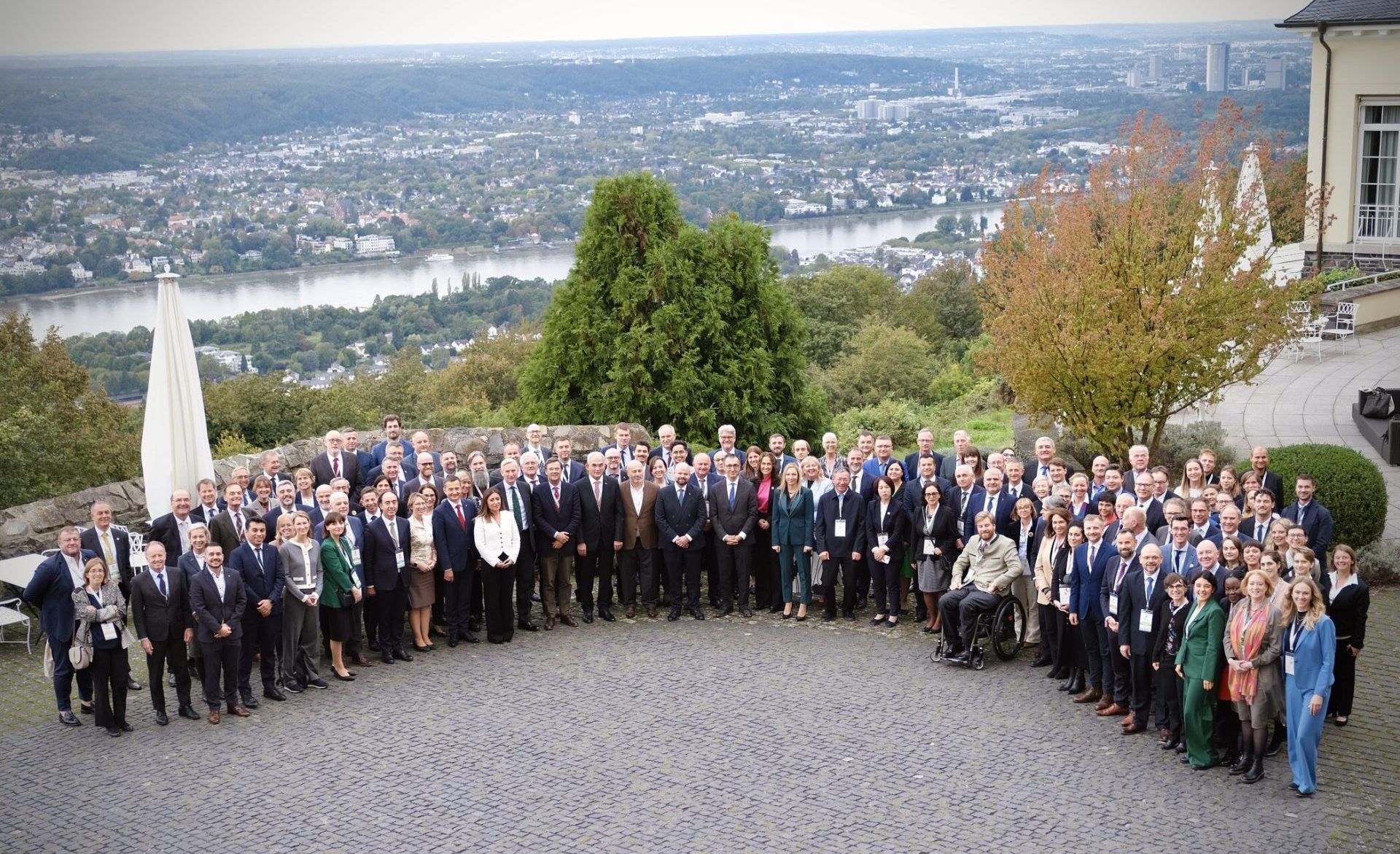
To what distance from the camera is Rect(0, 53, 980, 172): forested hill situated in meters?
100

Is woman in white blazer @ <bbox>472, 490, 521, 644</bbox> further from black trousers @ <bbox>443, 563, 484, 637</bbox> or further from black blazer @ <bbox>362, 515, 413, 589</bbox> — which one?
black blazer @ <bbox>362, 515, 413, 589</bbox>

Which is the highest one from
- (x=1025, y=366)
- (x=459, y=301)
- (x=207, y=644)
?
(x=1025, y=366)

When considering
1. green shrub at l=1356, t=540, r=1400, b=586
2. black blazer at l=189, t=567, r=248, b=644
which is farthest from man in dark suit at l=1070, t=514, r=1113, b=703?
black blazer at l=189, t=567, r=248, b=644

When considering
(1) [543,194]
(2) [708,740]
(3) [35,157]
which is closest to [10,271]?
(3) [35,157]

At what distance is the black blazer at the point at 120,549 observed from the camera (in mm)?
11617

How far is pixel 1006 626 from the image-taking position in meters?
12.4

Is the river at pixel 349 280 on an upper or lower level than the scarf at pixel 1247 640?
lower

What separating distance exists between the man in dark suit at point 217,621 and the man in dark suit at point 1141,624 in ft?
23.0

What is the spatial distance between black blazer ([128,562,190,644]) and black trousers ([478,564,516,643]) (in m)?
2.91

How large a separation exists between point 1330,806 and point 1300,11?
24432 millimetres

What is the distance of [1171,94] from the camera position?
107 metres

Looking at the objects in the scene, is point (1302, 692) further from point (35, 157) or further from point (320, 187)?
point (320, 187)

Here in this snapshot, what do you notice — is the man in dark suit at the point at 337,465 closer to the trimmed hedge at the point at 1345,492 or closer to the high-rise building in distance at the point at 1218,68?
the trimmed hedge at the point at 1345,492

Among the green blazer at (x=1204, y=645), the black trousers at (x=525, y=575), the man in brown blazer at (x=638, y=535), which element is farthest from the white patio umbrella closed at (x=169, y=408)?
the green blazer at (x=1204, y=645)
